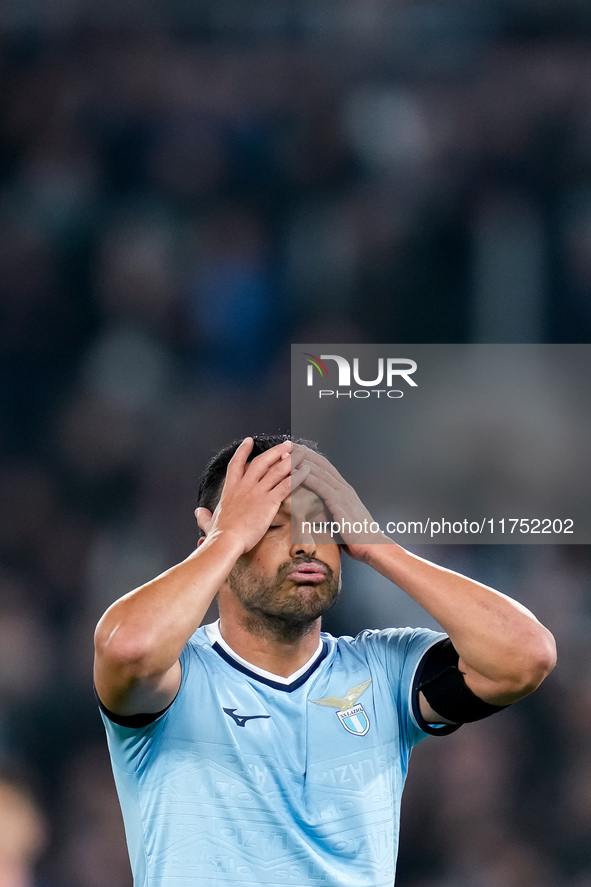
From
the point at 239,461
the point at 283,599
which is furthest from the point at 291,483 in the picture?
the point at 283,599

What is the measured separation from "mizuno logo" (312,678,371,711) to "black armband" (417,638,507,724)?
13 cm

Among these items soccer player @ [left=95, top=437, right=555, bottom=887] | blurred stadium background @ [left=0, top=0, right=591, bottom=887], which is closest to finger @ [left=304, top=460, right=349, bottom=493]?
soccer player @ [left=95, top=437, right=555, bottom=887]

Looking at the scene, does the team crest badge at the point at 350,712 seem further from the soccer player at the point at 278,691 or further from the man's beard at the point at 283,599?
the man's beard at the point at 283,599

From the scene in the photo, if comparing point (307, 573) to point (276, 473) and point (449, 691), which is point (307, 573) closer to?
point (276, 473)

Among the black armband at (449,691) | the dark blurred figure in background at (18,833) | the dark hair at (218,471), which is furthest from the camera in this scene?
the dark blurred figure in background at (18,833)

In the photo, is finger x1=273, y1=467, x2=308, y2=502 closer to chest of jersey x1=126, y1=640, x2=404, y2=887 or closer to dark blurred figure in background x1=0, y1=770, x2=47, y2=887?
chest of jersey x1=126, y1=640, x2=404, y2=887

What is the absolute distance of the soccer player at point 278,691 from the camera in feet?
5.11

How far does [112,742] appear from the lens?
5.37ft

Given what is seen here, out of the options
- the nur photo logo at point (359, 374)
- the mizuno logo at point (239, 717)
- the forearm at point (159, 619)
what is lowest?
the mizuno logo at point (239, 717)

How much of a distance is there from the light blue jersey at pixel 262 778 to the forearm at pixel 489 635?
0.21m

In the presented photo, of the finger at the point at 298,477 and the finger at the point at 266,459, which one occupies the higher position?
the finger at the point at 266,459

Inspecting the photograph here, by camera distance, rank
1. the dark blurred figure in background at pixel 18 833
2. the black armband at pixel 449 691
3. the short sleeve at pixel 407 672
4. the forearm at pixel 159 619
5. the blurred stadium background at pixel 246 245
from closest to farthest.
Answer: the forearm at pixel 159 619
the black armband at pixel 449 691
the short sleeve at pixel 407 672
the dark blurred figure in background at pixel 18 833
the blurred stadium background at pixel 246 245

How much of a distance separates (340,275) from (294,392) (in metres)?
0.56

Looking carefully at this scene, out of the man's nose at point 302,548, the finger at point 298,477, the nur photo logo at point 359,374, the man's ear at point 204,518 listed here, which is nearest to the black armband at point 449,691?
the man's nose at point 302,548
